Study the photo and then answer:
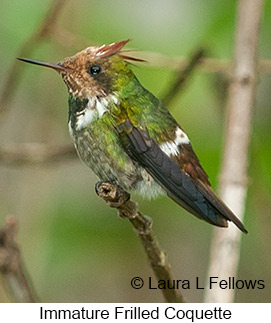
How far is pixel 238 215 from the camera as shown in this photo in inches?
63.2

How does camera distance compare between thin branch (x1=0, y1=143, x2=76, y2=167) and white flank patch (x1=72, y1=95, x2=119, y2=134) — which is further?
thin branch (x1=0, y1=143, x2=76, y2=167)

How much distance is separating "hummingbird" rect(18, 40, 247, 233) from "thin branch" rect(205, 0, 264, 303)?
0.20 ft

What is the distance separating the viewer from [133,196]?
7.64ft

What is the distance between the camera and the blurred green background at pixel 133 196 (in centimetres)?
238

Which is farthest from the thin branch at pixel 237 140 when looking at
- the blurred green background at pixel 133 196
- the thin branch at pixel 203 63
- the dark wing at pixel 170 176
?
the blurred green background at pixel 133 196

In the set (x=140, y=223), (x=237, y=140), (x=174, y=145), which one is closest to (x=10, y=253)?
(x=140, y=223)

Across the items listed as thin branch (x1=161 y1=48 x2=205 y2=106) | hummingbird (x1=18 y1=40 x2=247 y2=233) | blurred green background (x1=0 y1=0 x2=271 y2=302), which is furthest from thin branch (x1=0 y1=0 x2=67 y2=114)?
hummingbird (x1=18 y1=40 x2=247 y2=233)

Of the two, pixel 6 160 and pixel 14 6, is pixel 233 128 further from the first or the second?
Answer: pixel 14 6

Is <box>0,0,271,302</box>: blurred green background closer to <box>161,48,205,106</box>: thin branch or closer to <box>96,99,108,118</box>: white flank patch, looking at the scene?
<box>161,48,205,106</box>: thin branch

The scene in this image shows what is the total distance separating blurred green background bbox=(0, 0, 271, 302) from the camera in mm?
2383

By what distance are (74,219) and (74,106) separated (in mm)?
891

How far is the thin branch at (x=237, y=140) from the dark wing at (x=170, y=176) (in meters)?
0.05

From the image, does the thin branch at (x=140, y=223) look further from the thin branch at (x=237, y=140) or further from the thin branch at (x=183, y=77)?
the thin branch at (x=183, y=77)
